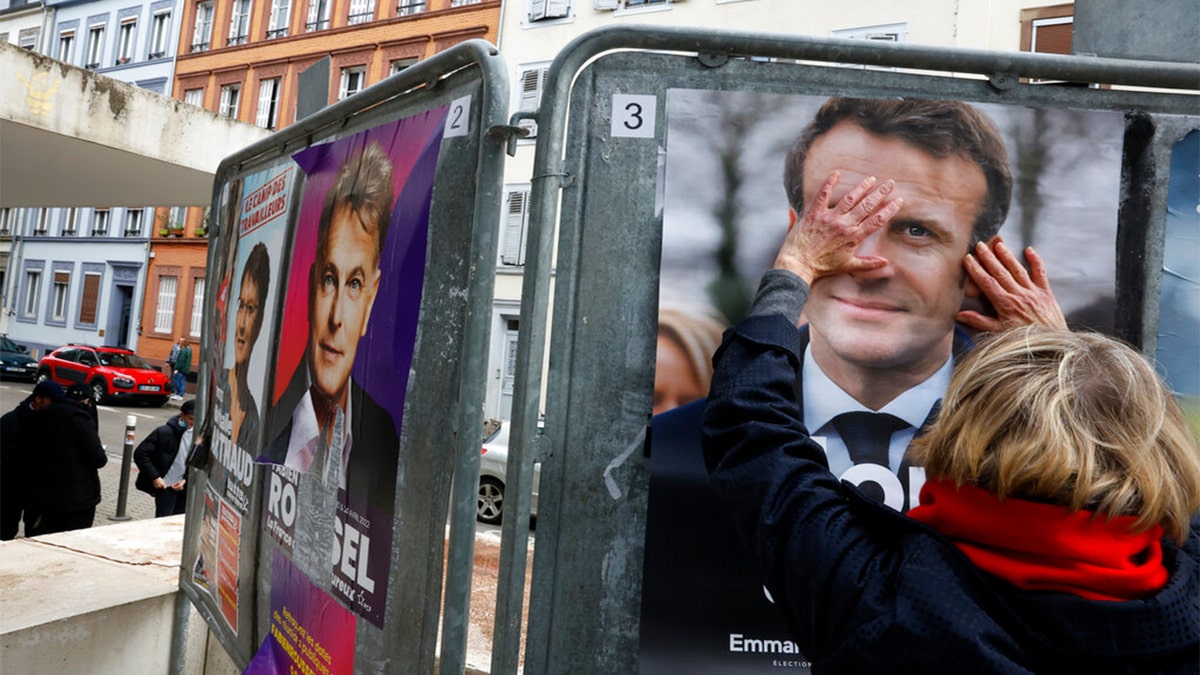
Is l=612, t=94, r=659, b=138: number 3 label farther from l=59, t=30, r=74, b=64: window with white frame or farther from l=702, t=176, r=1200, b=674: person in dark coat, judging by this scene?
l=59, t=30, r=74, b=64: window with white frame

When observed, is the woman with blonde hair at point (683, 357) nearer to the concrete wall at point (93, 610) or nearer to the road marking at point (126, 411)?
the concrete wall at point (93, 610)

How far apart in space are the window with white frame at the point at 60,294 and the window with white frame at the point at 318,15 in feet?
43.0

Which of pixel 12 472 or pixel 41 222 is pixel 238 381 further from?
pixel 41 222

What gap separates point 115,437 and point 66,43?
2723 cm

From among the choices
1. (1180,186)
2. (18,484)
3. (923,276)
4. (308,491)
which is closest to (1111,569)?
(923,276)

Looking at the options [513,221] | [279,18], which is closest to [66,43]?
[279,18]

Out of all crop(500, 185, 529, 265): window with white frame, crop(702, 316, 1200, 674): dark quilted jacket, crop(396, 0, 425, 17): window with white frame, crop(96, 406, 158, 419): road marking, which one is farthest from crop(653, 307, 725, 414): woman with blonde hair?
crop(396, 0, 425, 17): window with white frame

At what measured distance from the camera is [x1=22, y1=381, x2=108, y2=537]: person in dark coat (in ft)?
21.5

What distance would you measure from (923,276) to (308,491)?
1343mm

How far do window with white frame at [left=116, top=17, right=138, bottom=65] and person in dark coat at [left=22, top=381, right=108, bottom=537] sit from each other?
1304 inches

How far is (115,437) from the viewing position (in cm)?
1678

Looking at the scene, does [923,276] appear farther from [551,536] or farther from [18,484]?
[18,484]

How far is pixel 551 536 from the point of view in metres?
1.70

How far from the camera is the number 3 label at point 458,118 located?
5.63ft
